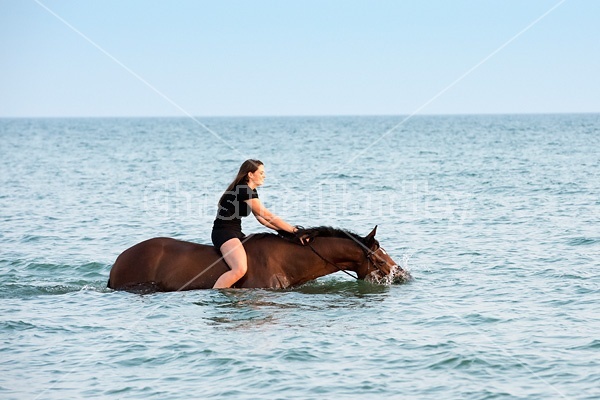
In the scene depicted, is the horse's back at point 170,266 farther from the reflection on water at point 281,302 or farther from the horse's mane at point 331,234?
the horse's mane at point 331,234

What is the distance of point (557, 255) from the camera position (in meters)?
15.0

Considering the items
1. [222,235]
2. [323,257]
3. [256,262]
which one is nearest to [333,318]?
[323,257]

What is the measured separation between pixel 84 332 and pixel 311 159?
135 feet

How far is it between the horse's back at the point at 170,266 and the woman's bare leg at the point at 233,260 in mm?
172

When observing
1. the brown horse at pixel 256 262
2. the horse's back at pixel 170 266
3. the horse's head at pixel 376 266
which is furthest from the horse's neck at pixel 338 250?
the horse's back at pixel 170 266

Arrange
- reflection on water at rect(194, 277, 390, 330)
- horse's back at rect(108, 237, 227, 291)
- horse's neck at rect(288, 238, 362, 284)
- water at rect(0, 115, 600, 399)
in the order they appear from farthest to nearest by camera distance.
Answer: horse's neck at rect(288, 238, 362, 284) → horse's back at rect(108, 237, 227, 291) → reflection on water at rect(194, 277, 390, 330) → water at rect(0, 115, 600, 399)

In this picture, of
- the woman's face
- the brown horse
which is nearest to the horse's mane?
the brown horse

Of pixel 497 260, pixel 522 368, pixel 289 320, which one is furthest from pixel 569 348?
pixel 497 260

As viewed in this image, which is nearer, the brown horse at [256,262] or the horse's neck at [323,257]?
the brown horse at [256,262]

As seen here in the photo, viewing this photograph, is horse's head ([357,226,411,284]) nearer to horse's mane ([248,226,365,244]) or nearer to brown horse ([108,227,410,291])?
brown horse ([108,227,410,291])

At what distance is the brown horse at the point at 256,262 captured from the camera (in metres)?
A: 11.8

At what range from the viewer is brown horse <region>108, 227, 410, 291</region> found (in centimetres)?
1177

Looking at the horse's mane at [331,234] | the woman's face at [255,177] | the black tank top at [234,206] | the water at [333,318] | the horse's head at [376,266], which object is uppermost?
the woman's face at [255,177]

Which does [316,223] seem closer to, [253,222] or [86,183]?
[253,222]
